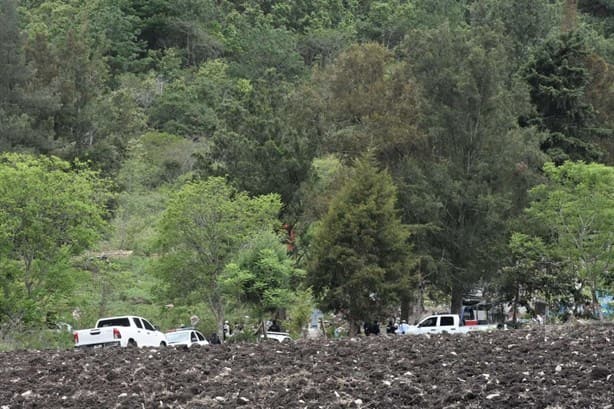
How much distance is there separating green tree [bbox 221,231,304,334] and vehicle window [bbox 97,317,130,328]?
655 centimetres

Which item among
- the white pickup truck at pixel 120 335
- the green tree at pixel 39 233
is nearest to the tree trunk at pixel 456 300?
the green tree at pixel 39 233

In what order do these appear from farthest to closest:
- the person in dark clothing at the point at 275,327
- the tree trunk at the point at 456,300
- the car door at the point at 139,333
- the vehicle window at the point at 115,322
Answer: the tree trunk at the point at 456,300 < the person in dark clothing at the point at 275,327 < the vehicle window at the point at 115,322 < the car door at the point at 139,333

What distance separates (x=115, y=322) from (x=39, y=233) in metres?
7.26

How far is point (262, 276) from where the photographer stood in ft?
129

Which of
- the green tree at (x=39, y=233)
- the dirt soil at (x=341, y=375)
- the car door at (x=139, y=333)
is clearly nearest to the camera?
the dirt soil at (x=341, y=375)

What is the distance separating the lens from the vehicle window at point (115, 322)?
104 feet

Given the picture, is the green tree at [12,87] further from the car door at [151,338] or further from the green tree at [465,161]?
the car door at [151,338]

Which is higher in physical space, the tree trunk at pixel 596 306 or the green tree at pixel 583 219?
the green tree at pixel 583 219

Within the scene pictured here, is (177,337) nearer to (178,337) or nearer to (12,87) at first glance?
(178,337)

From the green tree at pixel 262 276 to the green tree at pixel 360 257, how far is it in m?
1.38

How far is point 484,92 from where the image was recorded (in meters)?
48.7

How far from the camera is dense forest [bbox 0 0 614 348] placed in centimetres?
3922

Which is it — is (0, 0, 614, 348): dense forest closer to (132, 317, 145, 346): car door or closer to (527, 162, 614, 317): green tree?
(527, 162, 614, 317): green tree

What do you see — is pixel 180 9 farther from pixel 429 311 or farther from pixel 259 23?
pixel 429 311
